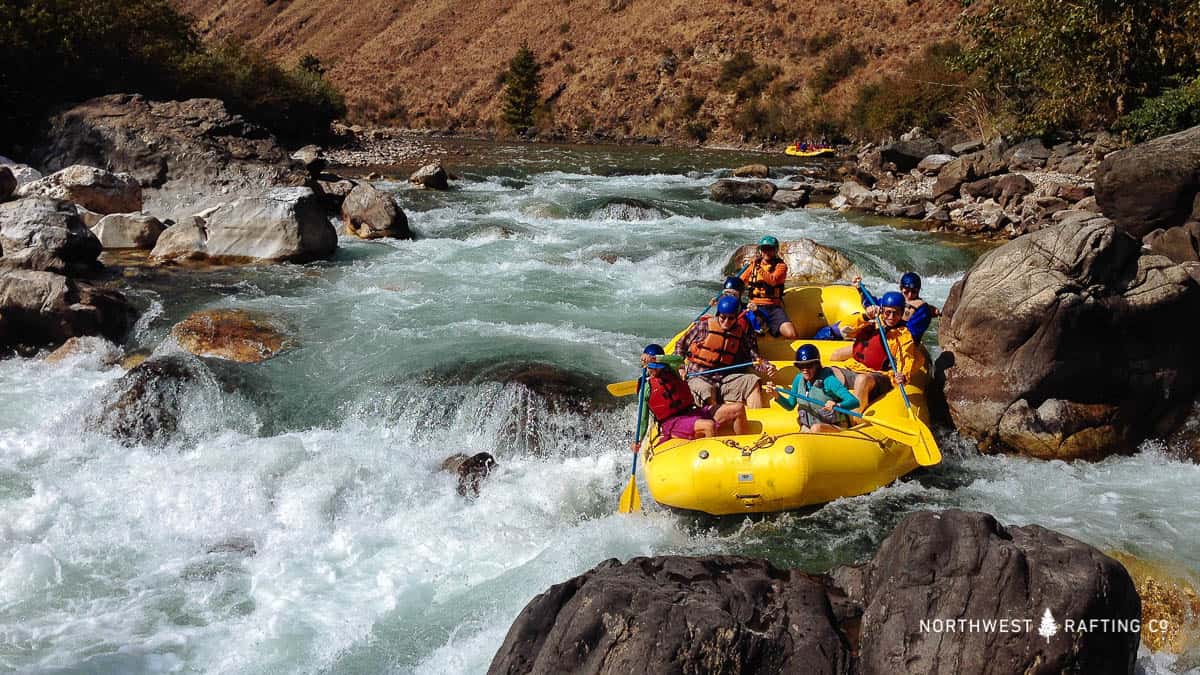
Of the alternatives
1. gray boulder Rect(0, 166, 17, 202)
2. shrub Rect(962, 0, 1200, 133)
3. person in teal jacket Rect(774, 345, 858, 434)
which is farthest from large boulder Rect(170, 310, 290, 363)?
shrub Rect(962, 0, 1200, 133)

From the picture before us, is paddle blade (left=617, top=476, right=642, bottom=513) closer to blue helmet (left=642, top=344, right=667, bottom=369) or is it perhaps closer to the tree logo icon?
blue helmet (left=642, top=344, right=667, bottom=369)

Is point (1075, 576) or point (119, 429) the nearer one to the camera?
point (1075, 576)

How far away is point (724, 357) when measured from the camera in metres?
6.70

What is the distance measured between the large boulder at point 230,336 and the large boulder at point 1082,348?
21.5 ft

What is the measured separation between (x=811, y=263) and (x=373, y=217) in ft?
22.7

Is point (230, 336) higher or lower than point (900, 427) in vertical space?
higher

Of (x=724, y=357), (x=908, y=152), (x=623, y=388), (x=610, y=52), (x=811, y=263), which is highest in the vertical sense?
(x=610, y=52)

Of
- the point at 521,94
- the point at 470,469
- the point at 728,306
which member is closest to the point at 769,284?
the point at 728,306

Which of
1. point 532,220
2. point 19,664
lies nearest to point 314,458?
point 19,664

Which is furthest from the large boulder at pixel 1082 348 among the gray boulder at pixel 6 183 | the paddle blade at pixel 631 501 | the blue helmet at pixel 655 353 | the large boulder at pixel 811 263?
the gray boulder at pixel 6 183

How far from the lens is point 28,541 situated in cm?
558

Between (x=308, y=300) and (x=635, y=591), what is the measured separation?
24.6 ft

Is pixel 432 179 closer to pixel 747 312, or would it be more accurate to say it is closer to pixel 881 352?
pixel 747 312

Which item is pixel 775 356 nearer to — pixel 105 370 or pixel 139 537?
pixel 139 537
